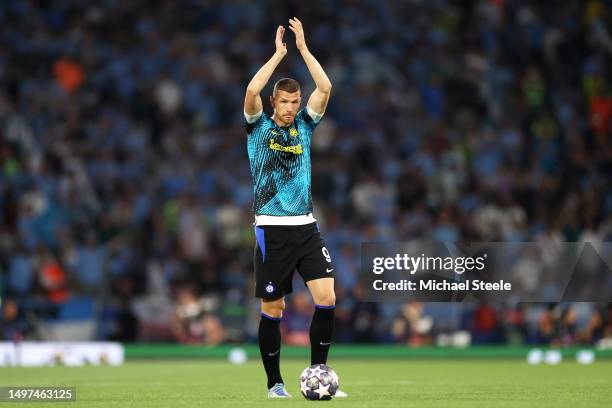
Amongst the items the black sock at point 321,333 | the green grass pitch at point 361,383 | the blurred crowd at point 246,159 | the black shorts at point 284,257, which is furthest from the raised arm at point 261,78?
the blurred crowd at point 246,159

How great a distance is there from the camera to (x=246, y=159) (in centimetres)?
2555

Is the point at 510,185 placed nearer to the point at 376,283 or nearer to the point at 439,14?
the point at 439,14

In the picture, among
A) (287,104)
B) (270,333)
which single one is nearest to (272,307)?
(270,333)

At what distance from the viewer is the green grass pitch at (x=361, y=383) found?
37.4 ft

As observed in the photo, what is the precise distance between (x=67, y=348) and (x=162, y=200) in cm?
460

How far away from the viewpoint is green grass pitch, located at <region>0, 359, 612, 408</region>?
11.4m

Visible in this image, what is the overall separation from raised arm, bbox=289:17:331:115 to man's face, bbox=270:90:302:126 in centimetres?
15

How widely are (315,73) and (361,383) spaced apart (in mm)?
4280

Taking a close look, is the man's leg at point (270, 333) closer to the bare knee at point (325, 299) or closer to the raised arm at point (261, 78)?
the bare knee at point (325, 299)

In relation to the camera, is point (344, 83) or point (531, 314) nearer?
point (531, 314)

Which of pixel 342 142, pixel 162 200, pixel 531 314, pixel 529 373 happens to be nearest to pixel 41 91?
pixel 162 200

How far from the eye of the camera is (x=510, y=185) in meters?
25.1

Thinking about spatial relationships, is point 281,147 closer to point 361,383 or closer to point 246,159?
point 361,383

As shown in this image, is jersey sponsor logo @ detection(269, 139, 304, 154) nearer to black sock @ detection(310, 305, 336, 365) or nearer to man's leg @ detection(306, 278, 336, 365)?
man's leg @ detection(306, 278, 336, 365)
